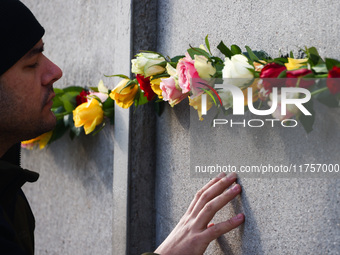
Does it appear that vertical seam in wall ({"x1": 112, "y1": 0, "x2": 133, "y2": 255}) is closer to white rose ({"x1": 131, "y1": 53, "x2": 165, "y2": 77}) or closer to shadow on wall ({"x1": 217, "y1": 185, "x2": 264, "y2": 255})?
white rose ({"x1": 131, "y1": 53, "x2": 165, "y2": 77})

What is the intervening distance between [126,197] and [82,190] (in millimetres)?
557

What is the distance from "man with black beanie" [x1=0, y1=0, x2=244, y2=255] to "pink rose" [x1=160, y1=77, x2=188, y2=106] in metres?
0.32

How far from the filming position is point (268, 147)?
62.3 inches

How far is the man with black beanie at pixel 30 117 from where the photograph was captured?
5.53 feet

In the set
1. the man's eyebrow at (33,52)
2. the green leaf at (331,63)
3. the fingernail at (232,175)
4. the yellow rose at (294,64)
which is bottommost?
the fingernail at (232,175)

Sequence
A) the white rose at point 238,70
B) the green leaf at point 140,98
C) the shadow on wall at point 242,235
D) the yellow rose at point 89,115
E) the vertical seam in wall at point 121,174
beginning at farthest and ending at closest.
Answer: the yellow rose at point 89,115, the vertical seam in wall at point 121,174, the green leaf at point 140,98, the shadow on wall at point 242,235, the white rose at point 238,70

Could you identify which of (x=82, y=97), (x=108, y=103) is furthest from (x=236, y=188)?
(x=82, y=97)

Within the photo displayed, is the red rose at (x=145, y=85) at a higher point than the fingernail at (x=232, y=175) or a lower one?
higher

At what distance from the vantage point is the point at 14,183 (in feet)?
6.03

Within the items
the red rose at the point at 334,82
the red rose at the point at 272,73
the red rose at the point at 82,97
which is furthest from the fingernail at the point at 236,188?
the red rose at the point at 82,97

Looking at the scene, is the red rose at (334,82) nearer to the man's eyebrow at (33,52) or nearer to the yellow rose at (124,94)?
the yellow rose at (124,94)

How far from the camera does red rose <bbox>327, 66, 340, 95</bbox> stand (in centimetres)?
116

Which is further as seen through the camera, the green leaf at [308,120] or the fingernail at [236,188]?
the fingernail at [236,188]

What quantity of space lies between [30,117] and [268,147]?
0.84 metres
